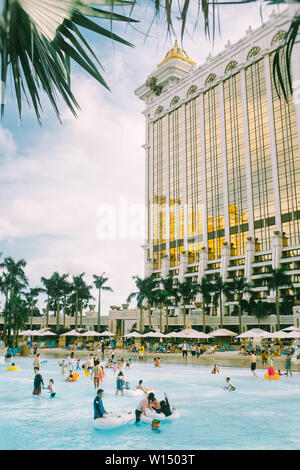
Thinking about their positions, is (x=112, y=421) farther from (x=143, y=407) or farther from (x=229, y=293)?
(x=229, y=293)

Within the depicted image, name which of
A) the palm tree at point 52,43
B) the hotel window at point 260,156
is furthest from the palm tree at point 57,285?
the palm tree at point 52,43

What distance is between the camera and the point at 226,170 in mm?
77000

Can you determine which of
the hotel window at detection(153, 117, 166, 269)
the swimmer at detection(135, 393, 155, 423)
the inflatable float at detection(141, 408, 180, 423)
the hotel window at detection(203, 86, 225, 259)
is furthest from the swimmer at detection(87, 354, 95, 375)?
the hotel window at detection(153, 117, 166, 269)

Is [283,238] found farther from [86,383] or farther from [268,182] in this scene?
[86,383]

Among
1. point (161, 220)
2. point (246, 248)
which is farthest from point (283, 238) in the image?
point (161, 220)

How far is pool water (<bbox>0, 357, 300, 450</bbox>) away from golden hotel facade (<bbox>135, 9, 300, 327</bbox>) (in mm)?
31185

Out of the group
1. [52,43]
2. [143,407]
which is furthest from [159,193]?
[52,43]

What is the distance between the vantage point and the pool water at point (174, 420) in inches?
489

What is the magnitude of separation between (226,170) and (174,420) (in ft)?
219

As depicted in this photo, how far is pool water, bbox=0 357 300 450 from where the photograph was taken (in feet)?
40.8

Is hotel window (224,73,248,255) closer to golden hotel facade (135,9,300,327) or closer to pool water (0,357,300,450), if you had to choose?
golden hotel facade (135,9,300,327)

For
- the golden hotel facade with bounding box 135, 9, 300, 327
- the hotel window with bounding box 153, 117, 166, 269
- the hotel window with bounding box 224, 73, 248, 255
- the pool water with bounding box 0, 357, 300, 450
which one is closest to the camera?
the pool water with bounding box 0, 357, 300, 450
